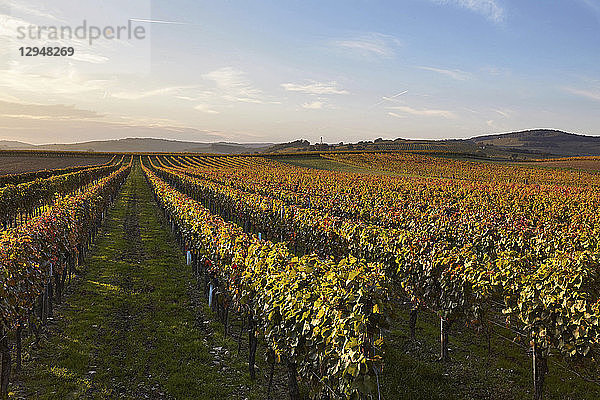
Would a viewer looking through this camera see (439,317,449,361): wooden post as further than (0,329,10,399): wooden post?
Yes

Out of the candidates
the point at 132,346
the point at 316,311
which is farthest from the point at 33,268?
the point at 316,311

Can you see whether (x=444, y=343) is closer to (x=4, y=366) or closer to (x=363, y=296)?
(x=363, y=296)

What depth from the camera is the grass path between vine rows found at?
24.1 ft

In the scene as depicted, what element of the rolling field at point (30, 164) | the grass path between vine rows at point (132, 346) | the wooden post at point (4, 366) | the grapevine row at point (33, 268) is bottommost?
the grass path between vine rows at point (132, 346)

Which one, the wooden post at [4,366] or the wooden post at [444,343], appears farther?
the wooden post at [444,343]

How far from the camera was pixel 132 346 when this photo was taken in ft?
29.1

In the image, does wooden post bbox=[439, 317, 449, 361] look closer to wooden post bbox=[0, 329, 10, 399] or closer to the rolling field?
wooden post bbox=[0, 329, 10, 399]

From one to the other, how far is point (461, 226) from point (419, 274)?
5979mm

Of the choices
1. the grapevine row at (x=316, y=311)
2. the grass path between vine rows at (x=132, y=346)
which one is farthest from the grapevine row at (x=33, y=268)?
the grapevine row at (x=316, y=311)

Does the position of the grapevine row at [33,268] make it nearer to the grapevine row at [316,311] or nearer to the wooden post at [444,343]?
the grapevine row at [316,311]

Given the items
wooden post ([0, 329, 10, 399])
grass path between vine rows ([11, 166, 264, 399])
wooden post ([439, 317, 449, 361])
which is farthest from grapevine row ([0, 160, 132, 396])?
wooden post ([439, 317, 449, 361])

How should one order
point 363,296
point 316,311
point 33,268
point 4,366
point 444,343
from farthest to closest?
point 444,343 < point 33,268 < point 4,366 < point 316,311 < point 363,296

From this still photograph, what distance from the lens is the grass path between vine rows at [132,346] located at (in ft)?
24.1

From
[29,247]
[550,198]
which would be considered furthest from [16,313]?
[550,198]
